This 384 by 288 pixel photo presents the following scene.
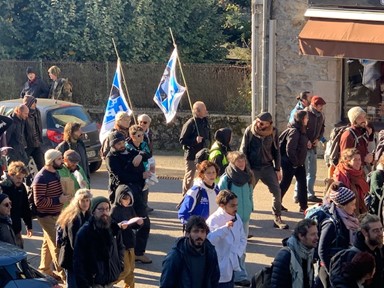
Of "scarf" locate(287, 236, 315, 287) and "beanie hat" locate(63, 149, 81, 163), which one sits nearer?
"scarf" locate(287, 236, 315, 287)

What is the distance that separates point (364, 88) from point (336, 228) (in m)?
10.0

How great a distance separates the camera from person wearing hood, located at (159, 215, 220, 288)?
9.00 metres

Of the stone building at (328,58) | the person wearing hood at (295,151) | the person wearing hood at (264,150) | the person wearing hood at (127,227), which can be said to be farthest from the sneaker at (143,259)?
the stone building at (328,58)

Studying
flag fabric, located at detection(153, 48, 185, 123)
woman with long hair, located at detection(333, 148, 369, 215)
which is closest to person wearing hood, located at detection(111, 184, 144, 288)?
woman with long hair, located at detection(333, 148, 369, 215)

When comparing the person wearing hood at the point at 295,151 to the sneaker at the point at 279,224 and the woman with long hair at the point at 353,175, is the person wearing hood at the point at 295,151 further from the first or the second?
the woman with long hair at the point at 353,175

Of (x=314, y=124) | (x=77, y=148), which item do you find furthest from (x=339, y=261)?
(x=314, y=124)

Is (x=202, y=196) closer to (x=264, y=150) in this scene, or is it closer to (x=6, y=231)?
(x=6, y=231)

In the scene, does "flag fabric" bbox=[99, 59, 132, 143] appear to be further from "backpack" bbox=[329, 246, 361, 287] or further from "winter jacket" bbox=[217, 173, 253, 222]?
"backpack" bbox=[329, 246, 361, 287]

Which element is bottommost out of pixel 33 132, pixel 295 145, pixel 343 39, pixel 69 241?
pixel 69 241

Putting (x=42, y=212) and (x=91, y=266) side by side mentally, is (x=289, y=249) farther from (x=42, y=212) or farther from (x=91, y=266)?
(x=42, y=212)

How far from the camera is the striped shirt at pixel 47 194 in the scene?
1193 cm

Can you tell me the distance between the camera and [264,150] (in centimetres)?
1401

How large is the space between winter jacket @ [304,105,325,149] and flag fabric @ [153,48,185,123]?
2287 mm

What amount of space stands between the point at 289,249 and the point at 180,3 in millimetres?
15608
